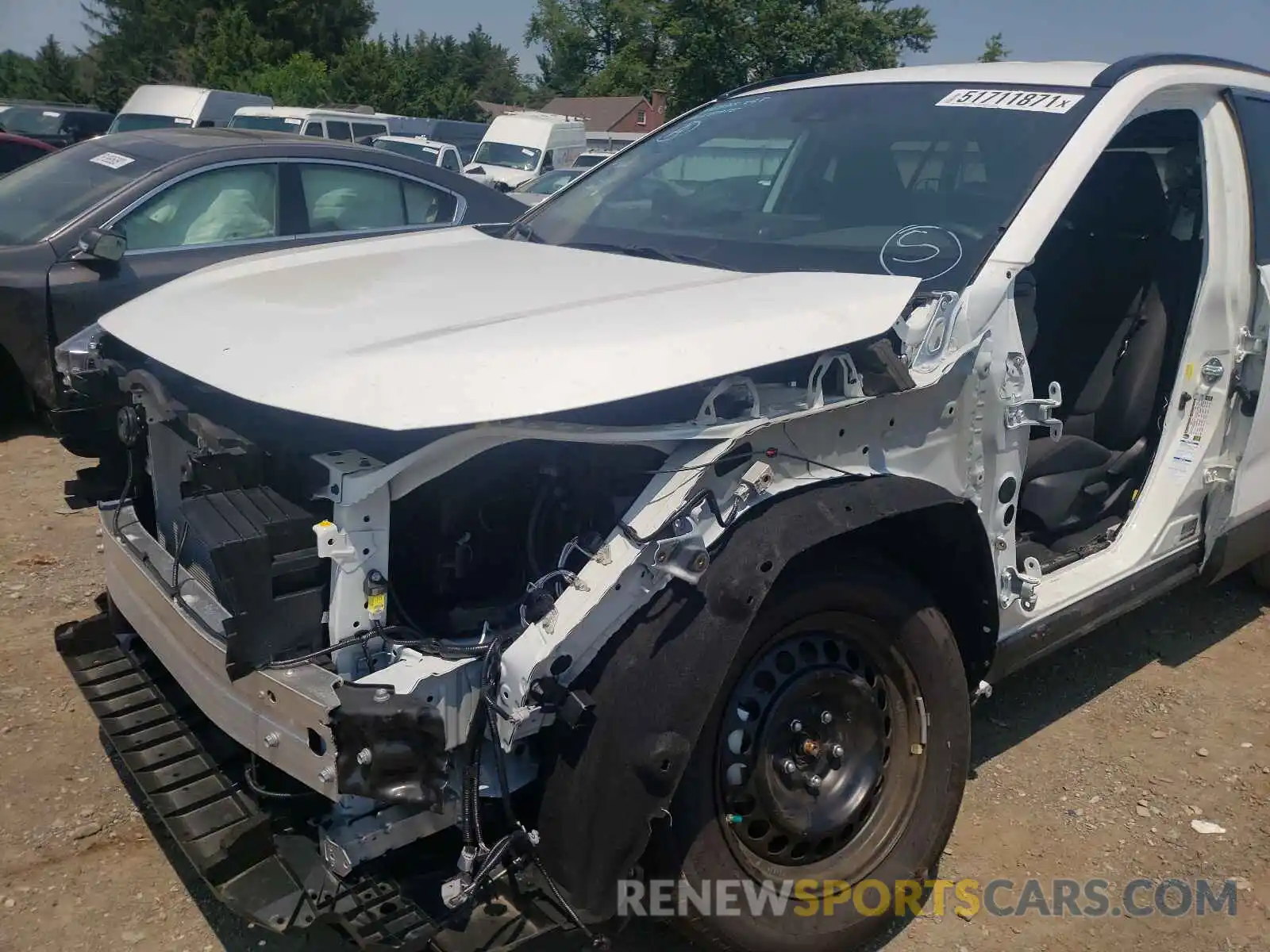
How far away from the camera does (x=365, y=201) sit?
265 inches

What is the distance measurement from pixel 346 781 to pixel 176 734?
3.16 feet

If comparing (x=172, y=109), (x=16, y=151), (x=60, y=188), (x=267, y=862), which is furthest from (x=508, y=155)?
(x=267, y=862)

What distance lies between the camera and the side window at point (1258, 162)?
3.63 meters

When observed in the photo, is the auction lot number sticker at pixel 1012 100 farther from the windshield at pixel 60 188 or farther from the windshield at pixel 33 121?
the windshield at pixel 33 121

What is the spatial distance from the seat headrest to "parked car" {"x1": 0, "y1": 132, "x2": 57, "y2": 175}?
38.9 ft

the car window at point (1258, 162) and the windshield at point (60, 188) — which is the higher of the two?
the car window at point (1258, 162)

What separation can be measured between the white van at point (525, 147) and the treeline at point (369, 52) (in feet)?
46.8

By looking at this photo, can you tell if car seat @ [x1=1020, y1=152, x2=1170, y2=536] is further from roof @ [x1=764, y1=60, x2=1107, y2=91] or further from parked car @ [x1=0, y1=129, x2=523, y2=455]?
parked car @ [x1=0, y1=129, x2=523, y2=455]

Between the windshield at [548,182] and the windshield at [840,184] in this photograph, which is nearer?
the windshield at [840,184]

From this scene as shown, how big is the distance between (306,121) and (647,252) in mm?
16129

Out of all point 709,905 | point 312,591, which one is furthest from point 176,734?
point 709,905

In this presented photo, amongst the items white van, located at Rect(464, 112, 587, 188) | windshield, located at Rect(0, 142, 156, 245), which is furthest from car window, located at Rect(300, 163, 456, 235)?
white van, located at Rect(464, 112, 587, 188)

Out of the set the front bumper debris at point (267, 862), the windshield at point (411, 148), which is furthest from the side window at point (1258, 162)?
the windshield at point (411, 148)

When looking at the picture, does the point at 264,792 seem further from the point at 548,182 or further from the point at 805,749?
the point at 548,182
